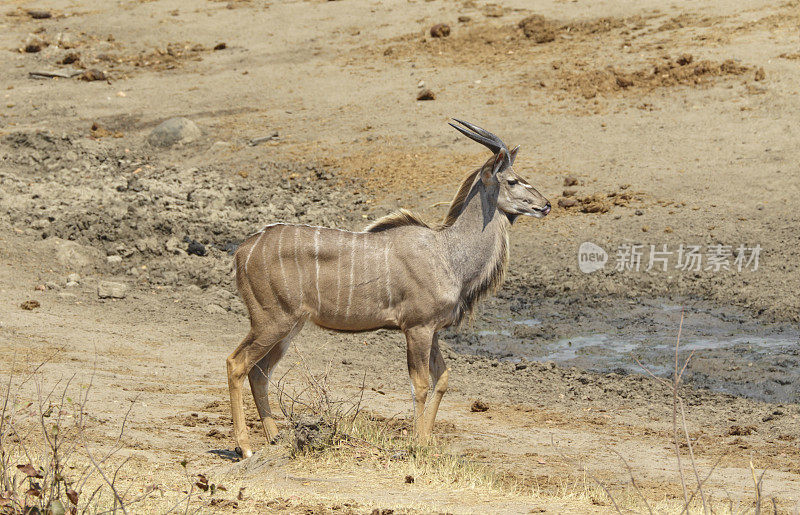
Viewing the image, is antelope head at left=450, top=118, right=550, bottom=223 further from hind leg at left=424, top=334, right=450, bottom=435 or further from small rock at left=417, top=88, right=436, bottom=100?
small rock at left=417, top=88, right=436, bottom=100

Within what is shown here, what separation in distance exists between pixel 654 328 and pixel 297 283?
182 inches

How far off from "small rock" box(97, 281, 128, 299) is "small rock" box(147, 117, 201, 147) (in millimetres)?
5749

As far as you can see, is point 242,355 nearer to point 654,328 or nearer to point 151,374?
point 151,374

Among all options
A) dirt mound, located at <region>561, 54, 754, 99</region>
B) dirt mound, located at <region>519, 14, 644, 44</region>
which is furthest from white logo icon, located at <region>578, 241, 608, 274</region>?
dirt mound, located at <region>519, 14, 644, 44</region>

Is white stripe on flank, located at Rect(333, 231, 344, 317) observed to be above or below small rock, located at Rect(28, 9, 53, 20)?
below

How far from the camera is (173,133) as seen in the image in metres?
16.5

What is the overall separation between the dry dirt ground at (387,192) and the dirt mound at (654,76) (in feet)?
0.13

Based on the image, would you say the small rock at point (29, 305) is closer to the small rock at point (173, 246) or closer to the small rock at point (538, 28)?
the small rock at point (173, 246)

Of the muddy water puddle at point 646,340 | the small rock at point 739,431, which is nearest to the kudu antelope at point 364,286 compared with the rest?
the small rock at point 739,431

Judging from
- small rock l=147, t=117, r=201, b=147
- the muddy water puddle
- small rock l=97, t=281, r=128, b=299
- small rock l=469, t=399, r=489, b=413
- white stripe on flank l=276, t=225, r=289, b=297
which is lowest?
the muddy water puddle

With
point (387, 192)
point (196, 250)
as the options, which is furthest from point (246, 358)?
point (387, 192)

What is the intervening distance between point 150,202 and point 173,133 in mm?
3231

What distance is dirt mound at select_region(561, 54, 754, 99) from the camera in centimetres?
1606

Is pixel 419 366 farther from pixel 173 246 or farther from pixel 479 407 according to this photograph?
pixel 173 246
